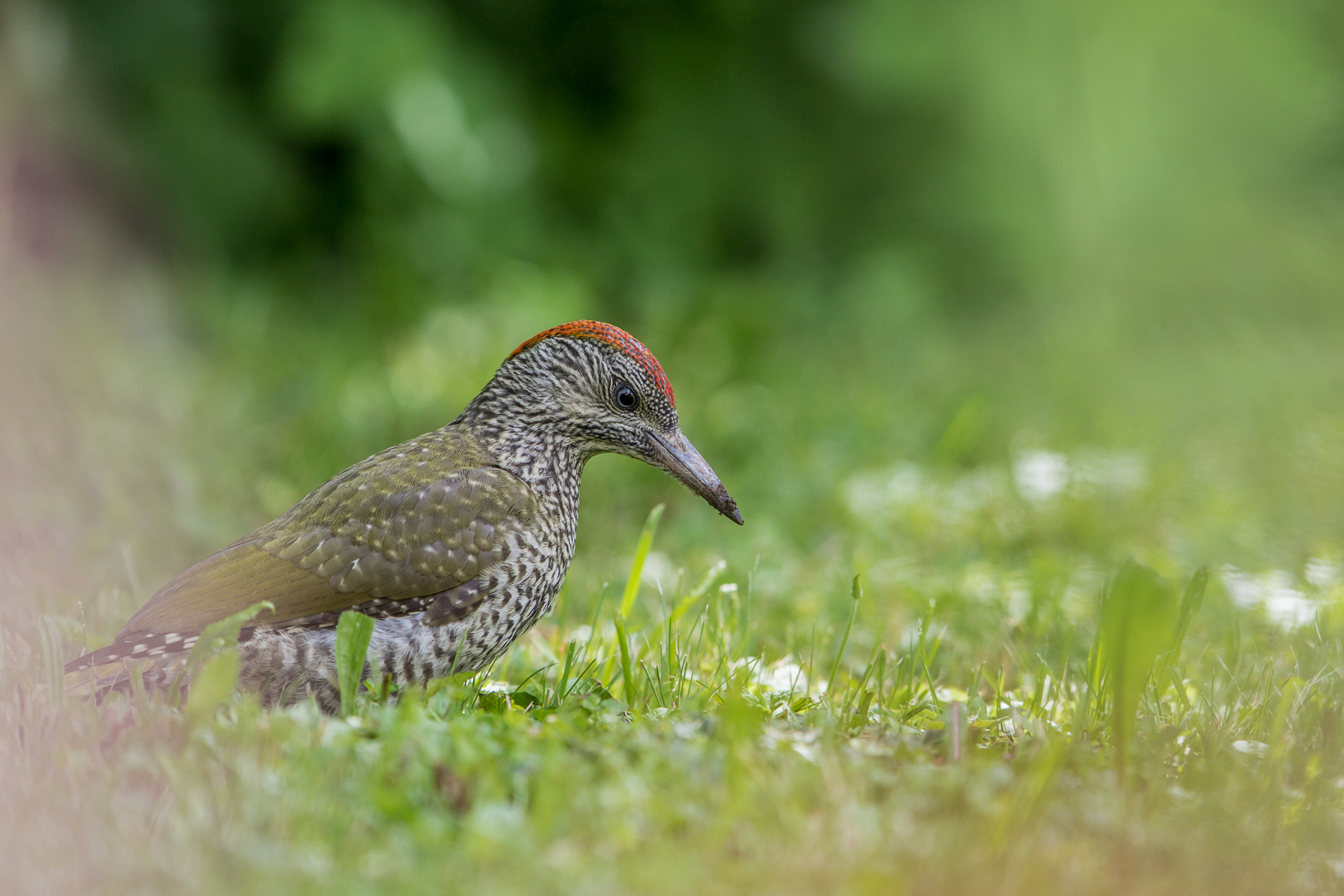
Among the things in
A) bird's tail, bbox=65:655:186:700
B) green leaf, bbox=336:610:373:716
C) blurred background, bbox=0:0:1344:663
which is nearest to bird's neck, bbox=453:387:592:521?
green leaf, bbox=336:610:373:716

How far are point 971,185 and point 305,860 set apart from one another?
6980mm

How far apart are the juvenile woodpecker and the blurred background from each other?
56.8 inches

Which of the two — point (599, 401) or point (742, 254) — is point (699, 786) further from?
point (742, 254)

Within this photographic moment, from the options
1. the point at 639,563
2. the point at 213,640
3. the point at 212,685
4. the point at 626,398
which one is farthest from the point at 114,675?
the point at 626,398

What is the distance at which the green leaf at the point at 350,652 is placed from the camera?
2.82m

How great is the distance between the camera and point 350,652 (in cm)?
282

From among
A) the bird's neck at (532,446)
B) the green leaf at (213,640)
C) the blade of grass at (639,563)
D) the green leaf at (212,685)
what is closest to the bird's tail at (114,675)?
the green leaf at (213,640)

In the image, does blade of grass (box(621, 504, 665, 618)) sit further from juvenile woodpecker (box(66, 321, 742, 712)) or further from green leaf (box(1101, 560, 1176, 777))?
green leaf (box(1101, 560, 1176, 777))

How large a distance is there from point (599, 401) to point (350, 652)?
3.46 ft

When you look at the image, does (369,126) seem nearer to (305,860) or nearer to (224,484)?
(224,484)

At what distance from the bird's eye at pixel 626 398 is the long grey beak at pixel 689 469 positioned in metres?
0.10

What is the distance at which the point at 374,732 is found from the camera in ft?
8.74

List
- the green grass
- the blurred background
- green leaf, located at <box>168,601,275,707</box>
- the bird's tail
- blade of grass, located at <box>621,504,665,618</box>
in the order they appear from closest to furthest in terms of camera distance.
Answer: the green grass
green leaf, located at <box>168,601,275,707</box>
the bird's tail
blade of grass, located at <box>621,504,665,618</box>
the blurred background

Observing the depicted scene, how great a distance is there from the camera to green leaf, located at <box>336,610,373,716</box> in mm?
2816
